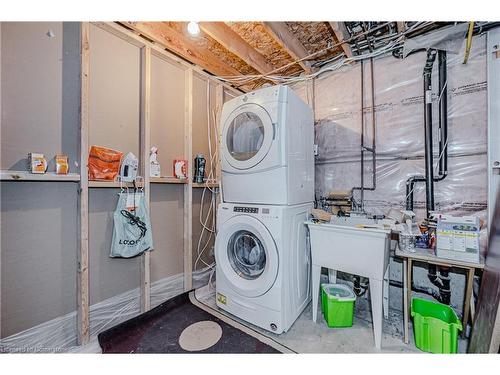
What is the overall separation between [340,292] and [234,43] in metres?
2.40

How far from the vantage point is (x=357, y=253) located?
1.52 metres

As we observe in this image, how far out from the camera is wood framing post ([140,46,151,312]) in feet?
6.00

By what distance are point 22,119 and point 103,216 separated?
30.9 inches

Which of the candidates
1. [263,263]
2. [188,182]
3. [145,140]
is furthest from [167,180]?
[263,263]

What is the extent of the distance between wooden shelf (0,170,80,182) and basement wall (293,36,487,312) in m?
2.22

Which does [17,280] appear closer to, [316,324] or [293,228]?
[293,228]

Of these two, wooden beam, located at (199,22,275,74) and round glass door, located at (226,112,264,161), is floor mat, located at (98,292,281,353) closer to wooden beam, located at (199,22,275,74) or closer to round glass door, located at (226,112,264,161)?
round glass door, located at (226,112,264,161)

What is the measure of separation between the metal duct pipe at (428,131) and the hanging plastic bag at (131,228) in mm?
2369

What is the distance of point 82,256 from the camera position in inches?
57.9

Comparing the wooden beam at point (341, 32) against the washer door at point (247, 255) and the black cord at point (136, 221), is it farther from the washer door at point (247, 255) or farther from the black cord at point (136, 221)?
the black cord at point (136, 221)

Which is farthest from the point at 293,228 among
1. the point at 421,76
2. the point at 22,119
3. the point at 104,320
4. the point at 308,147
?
the point at 22,119

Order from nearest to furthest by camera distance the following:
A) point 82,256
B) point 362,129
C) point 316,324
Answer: point 82,256
point 316,324
point 362,129

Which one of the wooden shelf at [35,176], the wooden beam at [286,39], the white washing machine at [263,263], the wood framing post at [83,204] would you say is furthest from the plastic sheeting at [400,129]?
the wooden shelf at [35,176]

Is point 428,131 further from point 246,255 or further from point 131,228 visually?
point 131,228
